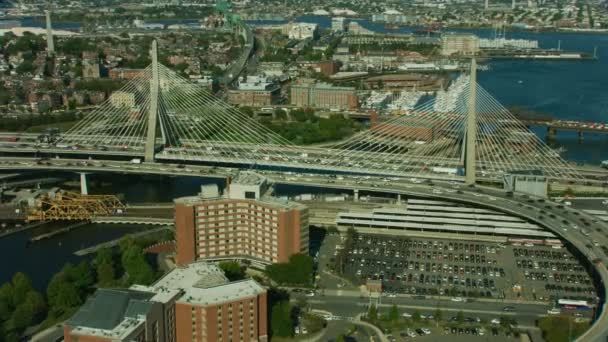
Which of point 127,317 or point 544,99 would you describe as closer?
point 127,317

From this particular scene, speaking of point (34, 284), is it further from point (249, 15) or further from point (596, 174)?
point (249, 15)

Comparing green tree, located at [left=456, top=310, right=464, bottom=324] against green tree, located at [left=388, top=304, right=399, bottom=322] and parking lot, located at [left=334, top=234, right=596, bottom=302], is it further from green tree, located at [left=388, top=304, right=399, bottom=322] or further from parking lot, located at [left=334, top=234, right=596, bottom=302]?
parking lot, located at [left=334, top=234, right=596, bottom=302]

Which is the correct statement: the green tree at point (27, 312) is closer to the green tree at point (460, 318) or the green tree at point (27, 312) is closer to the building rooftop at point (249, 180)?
the building rooftop at point (249, 180)

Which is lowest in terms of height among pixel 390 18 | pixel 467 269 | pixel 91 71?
pixel 467 269

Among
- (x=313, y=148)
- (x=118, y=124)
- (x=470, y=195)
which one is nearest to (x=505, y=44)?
(x=313, y=148)

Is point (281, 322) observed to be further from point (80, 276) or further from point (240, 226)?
point (80, 276)

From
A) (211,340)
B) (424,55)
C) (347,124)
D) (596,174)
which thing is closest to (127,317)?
(211,340)
